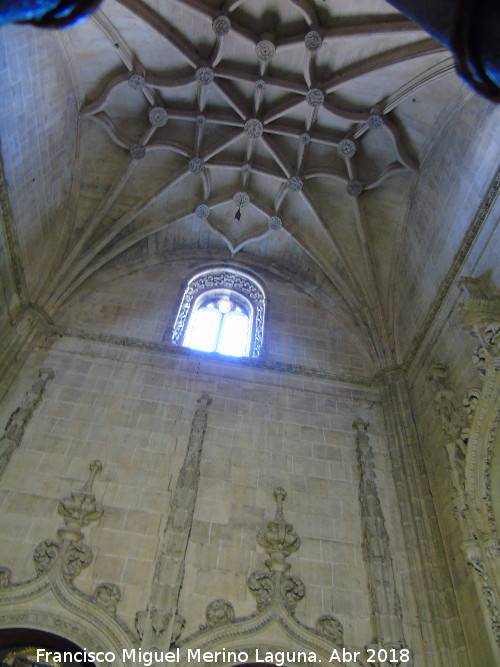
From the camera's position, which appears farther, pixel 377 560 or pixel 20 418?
pixel 20 418

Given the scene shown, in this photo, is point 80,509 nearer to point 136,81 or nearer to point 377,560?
point 377,560

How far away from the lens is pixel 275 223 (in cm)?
1268

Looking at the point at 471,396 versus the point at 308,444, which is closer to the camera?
the point at 471,396

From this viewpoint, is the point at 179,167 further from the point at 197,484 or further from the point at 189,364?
the point at 197,484

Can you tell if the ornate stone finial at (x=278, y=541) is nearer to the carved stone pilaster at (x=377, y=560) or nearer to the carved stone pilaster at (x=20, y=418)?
the carved stone pilaster at (x=377, y=560)

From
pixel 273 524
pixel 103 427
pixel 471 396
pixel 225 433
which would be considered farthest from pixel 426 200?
pixel 103 427

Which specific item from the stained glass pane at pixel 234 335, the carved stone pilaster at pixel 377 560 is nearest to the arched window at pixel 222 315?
the stained glass pane at pixel 234 335

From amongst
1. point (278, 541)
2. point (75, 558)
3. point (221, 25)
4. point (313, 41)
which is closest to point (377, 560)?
point (278, 541)

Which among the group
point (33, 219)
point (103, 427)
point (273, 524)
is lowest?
point (273, 524)

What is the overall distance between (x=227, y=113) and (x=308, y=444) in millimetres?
7778

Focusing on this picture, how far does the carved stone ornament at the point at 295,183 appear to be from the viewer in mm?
12070

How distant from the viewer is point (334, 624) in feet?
22.3

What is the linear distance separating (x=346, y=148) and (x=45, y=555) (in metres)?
9.99

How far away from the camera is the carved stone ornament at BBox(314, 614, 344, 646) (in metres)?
6.70
